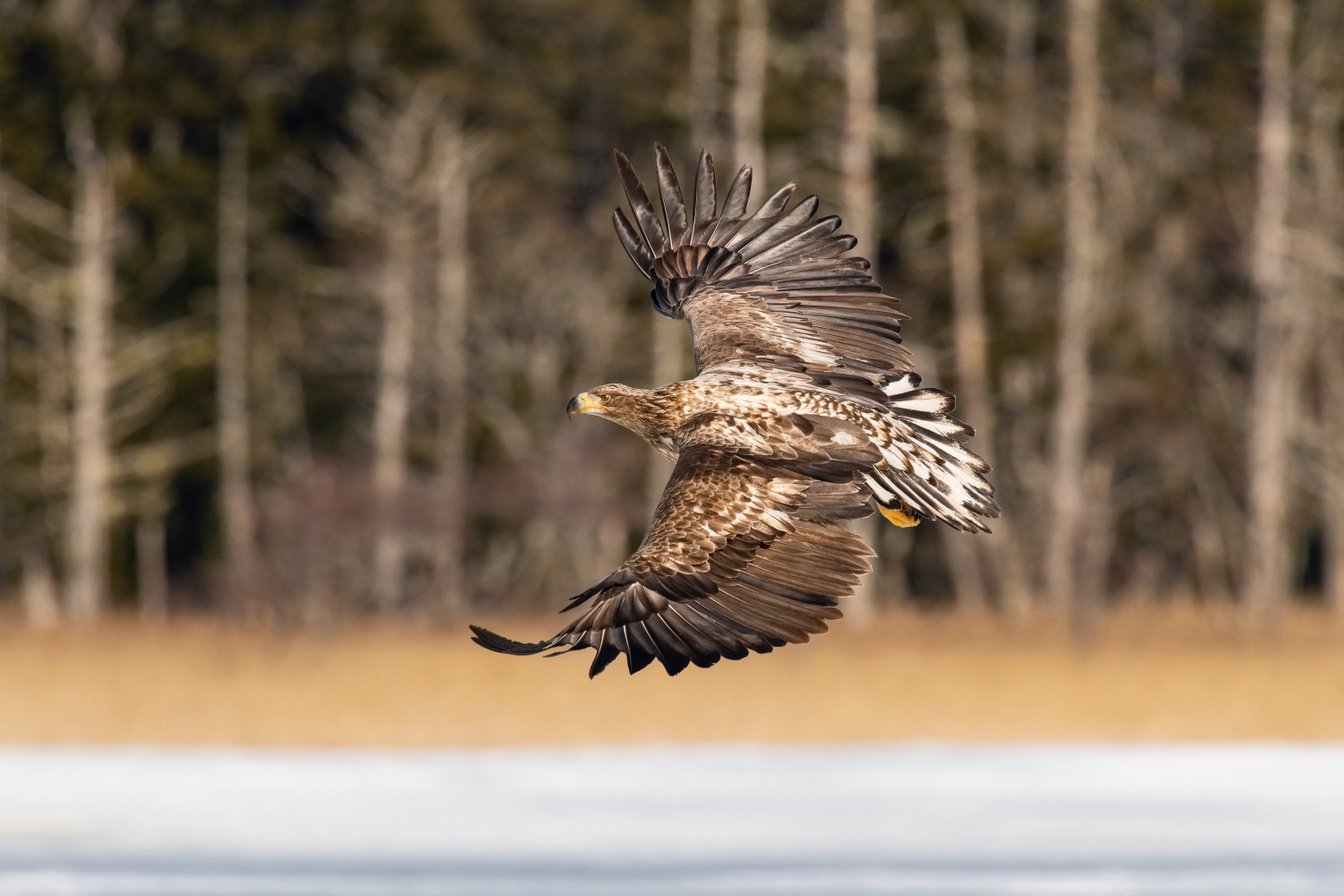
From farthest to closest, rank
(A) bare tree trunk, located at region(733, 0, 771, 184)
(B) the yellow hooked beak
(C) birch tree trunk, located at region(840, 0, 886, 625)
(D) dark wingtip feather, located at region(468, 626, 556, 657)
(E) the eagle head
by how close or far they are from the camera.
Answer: (A) bare tree trunk, located at region(733, 0, 771, 184), (C) birch tree trunk, located at region(840, 0, 886, 625), (B) the yellow hooked beak, (E) the eagle head, (D) dark wingtip feather, located at region(468, 626, 556, 657)

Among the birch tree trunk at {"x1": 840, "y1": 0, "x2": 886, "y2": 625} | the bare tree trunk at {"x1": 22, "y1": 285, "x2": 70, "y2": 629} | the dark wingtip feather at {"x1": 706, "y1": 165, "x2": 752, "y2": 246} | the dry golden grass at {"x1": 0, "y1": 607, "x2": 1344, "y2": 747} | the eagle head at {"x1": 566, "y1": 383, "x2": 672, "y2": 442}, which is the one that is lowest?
the dry golden grass at {"x1": 0, "y1": 607, "x2": 1344, "y2": 747}

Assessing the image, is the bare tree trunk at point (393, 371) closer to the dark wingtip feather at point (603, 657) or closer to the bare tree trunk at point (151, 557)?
the bare tree trunk at point (151, 557)

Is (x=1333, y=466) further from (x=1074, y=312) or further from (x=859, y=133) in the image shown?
(x=859, y=133)

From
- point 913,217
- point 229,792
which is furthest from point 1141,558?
point 229,792

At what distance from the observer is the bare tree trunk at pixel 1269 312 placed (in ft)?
61.0

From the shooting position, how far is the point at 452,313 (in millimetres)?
22109

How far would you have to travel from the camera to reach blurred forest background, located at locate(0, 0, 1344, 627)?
20531 mm

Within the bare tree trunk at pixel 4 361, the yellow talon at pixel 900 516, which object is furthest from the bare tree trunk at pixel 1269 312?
the yellow talon at pixel 900 516

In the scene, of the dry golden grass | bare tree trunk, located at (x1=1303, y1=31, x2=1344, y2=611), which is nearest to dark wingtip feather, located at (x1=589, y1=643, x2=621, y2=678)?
the dry golden grass

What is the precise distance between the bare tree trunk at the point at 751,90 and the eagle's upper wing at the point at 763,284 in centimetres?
1268

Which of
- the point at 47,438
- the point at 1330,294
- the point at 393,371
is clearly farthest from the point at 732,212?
the point at 1330,294

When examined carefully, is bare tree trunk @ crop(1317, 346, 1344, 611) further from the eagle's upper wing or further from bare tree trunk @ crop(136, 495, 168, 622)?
the eagle's upper wing

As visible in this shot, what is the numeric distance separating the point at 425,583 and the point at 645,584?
1698 centimetres

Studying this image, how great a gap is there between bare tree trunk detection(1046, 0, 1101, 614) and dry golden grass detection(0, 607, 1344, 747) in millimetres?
2342
